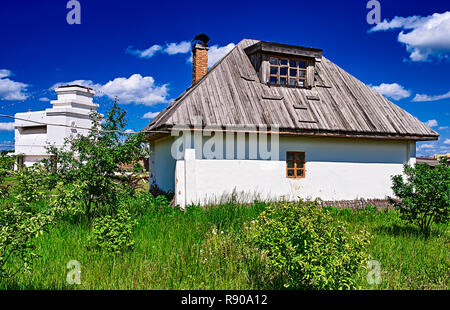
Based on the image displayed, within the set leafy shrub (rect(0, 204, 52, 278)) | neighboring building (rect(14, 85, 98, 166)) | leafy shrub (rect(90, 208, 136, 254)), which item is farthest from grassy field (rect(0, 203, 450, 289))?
neighboring building (rect(14, 85, 98, 166))

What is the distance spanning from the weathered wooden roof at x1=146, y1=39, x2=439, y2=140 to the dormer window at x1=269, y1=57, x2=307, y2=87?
0.38 meters

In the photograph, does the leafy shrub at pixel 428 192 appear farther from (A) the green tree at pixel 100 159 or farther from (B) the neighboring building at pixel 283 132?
(A) the green tree at pixel 100 159

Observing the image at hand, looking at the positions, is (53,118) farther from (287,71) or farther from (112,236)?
(112,236)

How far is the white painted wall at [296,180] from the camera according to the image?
1096 centimetres

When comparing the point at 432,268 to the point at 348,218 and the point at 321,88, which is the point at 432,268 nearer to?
the point at 348,218

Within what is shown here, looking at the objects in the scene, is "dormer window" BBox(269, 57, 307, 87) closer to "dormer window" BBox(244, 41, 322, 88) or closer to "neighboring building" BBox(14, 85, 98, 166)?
"dormer window" BBox(244, 41, 322, 88)

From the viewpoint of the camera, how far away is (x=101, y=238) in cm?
636

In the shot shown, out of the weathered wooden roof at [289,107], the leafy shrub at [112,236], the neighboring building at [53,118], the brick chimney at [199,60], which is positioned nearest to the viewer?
the leafy shrub at [112,236]

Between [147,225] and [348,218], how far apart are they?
623 centimetres

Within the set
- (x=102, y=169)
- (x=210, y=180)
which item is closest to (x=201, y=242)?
(x=102, y=169)

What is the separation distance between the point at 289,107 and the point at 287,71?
6.65 ft

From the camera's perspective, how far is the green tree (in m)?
7.92

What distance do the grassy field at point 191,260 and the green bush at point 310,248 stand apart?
403 mm

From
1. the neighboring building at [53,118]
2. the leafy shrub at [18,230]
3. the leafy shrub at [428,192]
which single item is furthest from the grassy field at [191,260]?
the neighboring building at [53,118]
